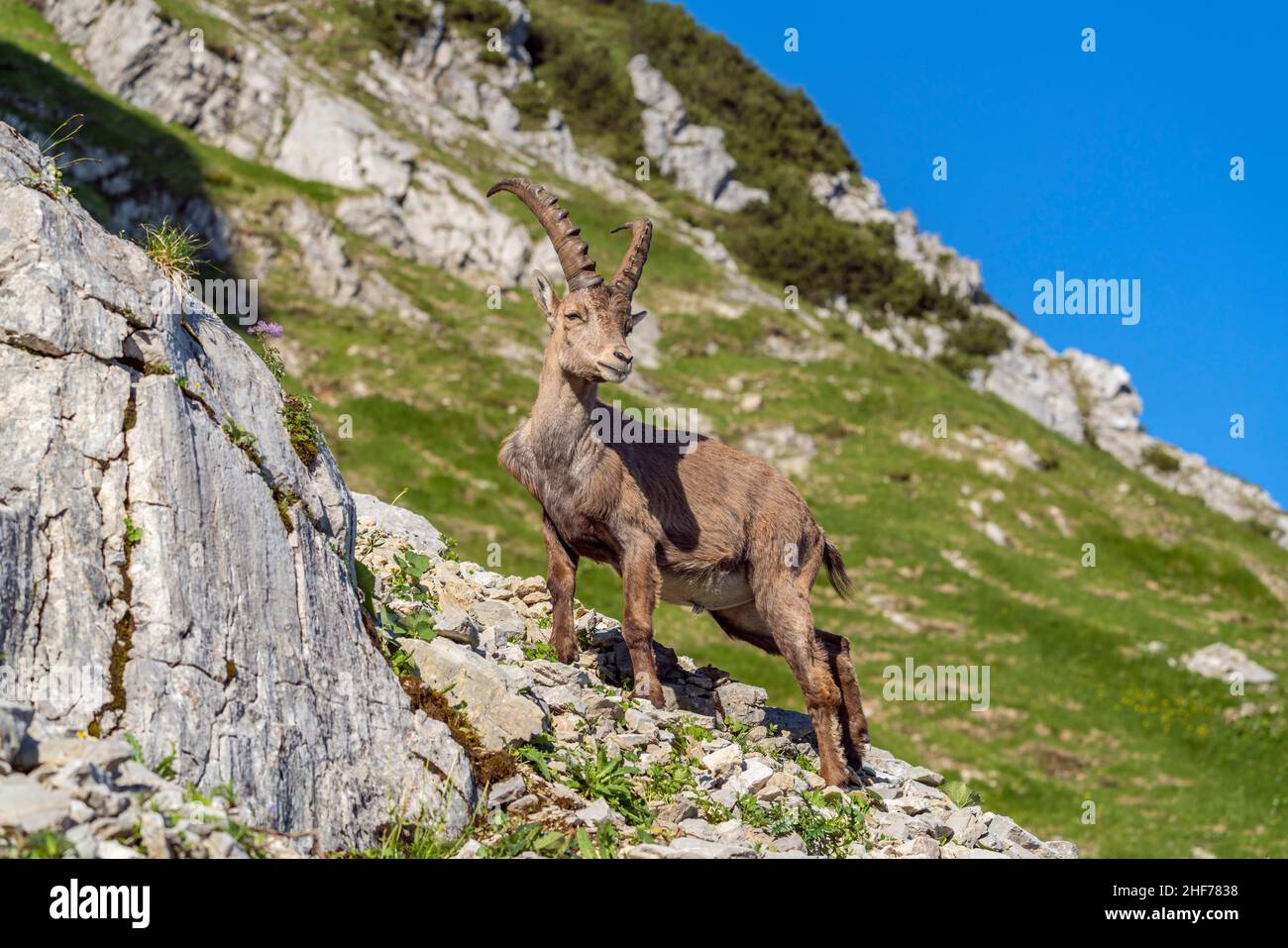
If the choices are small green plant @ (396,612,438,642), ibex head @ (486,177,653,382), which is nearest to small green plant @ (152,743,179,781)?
small green plant @ (396,612,438,642)

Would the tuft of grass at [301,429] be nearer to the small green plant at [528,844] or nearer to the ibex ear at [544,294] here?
the ibex ear at [544,294]

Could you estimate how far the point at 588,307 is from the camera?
13.1 metres

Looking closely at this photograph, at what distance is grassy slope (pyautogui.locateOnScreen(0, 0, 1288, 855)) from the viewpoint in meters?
32.6

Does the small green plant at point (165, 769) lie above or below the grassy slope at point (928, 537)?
below

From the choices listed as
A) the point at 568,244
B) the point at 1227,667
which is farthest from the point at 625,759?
the point at 1227,667

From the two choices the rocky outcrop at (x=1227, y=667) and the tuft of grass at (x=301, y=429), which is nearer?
the tuft of grass at (x=301, y=429)

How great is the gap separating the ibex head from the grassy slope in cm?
2084

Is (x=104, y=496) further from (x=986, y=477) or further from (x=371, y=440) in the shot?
(x=986, y=477)

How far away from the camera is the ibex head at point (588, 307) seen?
12.9 metres

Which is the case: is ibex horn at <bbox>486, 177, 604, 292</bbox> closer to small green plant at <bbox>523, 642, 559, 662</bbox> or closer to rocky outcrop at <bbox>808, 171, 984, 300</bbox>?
small green plant at <bbox>523, 642, 559, 662</bbox>

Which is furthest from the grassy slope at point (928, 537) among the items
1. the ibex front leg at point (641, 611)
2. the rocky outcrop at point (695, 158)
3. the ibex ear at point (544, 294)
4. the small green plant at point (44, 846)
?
the rocky outcrop at point (695, 158)

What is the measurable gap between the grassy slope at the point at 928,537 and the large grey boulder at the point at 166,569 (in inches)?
929

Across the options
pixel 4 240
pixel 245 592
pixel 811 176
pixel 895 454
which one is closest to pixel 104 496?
pixel 245 592
